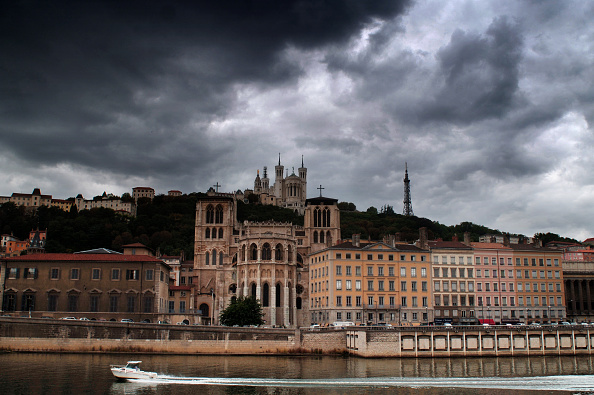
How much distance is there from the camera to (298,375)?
50031mm

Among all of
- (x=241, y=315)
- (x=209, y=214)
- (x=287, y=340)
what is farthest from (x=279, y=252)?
(x=287, y=340)

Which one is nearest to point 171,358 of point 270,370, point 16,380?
point 270,370

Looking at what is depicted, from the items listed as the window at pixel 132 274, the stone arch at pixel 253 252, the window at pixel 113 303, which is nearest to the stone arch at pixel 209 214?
the stone arch at pixel 253 252

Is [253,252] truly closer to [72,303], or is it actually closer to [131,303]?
[131,303]

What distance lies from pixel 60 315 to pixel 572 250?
10255 centimetres

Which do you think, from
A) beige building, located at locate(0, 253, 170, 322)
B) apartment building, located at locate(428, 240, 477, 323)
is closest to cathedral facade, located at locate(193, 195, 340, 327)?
beige building, located at locate(0, 253, 170, 322)

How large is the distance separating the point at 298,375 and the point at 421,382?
35.7 ft

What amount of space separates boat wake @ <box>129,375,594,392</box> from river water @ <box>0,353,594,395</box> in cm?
7

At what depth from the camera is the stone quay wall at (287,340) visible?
65.1 metres

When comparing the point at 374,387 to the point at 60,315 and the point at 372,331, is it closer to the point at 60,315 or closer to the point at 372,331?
the point at 372,331

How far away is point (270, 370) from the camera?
176 ft

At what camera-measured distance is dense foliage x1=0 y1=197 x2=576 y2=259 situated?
139 metres

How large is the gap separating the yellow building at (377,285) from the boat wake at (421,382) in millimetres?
33787

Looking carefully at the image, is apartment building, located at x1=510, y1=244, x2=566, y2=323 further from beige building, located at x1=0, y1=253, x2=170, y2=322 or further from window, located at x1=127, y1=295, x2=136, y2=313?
window, located at x1=127, y1=295, x2=136, y2=313
